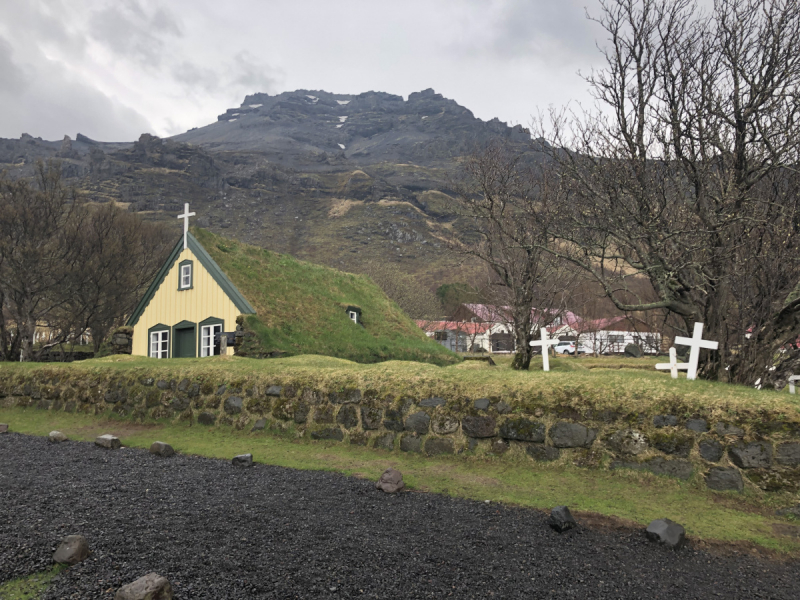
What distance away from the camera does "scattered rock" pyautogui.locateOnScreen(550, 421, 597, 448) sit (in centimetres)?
744

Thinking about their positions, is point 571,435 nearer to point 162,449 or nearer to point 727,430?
point 727,430

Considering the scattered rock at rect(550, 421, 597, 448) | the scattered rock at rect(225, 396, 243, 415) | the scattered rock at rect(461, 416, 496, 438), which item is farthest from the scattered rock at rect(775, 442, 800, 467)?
the scattered rock at rect(225, 396, 243, 415)

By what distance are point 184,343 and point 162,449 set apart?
45.7 feet

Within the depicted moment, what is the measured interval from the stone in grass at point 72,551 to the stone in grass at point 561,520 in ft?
15.4

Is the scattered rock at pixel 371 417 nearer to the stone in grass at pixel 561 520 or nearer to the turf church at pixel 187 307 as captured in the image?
the stone in grass at pixel 561 520

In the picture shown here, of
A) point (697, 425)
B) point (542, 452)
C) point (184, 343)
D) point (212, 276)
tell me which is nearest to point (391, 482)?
point (542, 452)

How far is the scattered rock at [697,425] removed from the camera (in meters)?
6.84

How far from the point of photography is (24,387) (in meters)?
13.6

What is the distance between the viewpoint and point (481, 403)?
26.9 feet

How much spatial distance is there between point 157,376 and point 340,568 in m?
9.12

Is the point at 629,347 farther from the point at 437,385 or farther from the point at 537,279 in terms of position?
the point at 437,385

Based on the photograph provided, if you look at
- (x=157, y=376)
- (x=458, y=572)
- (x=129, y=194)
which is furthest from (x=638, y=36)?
(x=129, y=194)

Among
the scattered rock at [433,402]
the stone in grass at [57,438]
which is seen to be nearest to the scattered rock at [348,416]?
the scattered rock at [433,402]

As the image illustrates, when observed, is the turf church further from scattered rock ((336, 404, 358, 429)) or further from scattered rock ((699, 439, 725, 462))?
scattered rock ((699, 439, 725, 462))
